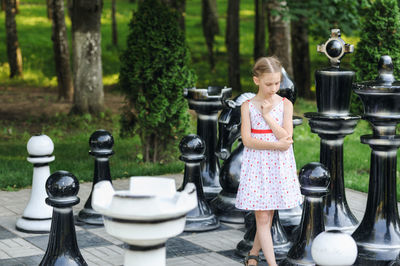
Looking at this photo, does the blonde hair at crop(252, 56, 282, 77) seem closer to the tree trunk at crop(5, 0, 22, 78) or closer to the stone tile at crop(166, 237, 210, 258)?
the stone tile at crop(166, 237, 210, 258)

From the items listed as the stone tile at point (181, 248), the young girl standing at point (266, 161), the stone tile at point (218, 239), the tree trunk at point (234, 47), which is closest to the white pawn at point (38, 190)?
the stone tile at point (181, 248)

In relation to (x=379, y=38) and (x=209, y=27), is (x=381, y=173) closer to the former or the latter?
(x=379, y=38)

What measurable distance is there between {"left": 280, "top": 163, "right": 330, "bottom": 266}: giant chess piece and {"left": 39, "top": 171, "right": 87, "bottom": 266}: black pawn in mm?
1431

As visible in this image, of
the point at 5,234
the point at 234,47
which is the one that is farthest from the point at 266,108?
the point at 234,47

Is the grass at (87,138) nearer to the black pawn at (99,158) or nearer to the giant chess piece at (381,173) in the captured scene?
the giant chess piece at (381,173)

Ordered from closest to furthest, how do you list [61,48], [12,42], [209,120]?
[209,120], [61,48], [12,42]

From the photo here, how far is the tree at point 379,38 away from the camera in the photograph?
30.6 feet

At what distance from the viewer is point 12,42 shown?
1930 centimetres

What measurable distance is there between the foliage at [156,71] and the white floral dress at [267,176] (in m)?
3.90

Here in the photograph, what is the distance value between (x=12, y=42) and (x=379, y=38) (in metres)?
12.8

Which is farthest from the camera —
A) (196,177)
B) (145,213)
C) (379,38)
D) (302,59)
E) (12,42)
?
(12,42)

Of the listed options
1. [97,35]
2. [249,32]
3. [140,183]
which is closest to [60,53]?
[97,35]

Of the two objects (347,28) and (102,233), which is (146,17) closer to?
(102,233)

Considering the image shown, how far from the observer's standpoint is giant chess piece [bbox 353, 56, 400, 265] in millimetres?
4527
